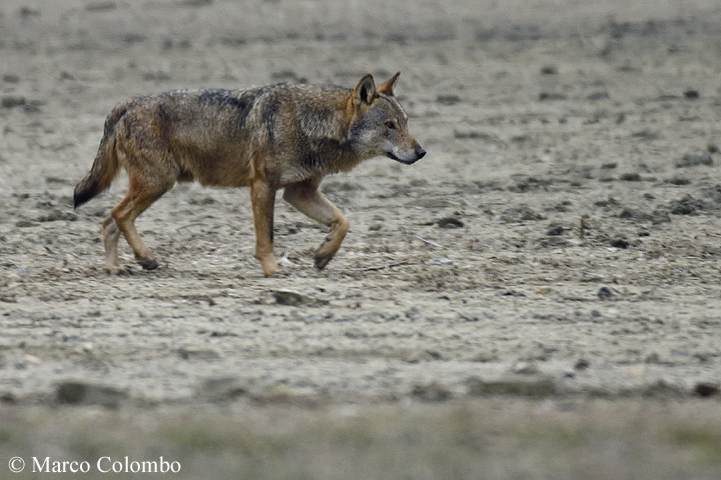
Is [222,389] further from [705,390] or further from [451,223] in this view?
[451,223]

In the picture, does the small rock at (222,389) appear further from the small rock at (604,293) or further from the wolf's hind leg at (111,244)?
the wolf's hind leg at (111,244)

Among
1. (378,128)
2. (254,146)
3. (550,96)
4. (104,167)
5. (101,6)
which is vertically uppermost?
(101,6)

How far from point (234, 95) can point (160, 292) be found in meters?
1.68

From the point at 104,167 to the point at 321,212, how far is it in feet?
5.07

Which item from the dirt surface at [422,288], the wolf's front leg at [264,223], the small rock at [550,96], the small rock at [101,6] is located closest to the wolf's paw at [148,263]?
the dirt surface at [422,288]

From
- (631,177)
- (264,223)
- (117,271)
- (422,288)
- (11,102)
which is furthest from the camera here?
(11,102)

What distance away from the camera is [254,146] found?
27.8 ft

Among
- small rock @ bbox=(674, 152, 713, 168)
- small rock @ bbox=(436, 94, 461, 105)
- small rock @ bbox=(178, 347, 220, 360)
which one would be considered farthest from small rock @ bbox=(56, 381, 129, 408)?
small rock @ bbox=(436, 94, 461, 105)

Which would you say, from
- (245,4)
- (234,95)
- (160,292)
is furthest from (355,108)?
(245,4)

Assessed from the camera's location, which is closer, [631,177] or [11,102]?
[631,177]

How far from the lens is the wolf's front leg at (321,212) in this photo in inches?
330

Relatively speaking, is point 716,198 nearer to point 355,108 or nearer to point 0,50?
point 355,108

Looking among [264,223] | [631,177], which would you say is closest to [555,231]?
[631,177]

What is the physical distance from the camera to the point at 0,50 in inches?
768
